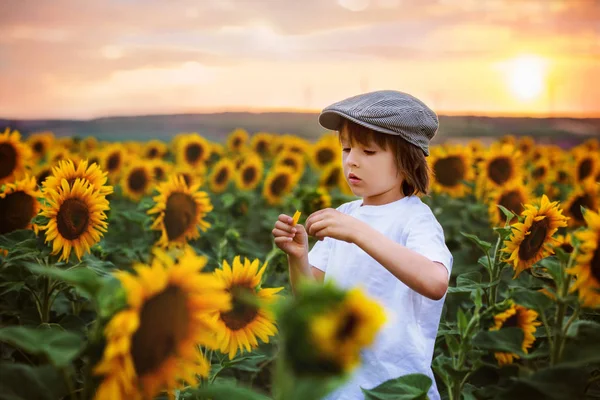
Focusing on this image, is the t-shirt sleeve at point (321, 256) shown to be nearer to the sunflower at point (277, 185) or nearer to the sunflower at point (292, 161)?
the sunflower at point (277, 185)

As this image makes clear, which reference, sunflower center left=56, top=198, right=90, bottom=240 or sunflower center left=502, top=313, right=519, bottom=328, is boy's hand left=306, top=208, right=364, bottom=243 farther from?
sunflower center left=502, top=313, right=519, bottom=328

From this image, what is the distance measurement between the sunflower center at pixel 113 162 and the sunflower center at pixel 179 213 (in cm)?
285

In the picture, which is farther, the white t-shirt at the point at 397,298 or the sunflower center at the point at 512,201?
the sunflower center at the point at 512,201

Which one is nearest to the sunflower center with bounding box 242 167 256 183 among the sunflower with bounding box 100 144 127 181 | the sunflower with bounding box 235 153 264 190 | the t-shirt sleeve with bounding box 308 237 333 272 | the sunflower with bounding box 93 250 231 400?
the sunflower with bounding box 235 153 264 190

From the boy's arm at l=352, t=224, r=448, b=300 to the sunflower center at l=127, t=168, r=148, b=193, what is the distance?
3.92 m

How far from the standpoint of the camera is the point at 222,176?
637 centimetres

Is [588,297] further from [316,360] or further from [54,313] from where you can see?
[54,313]

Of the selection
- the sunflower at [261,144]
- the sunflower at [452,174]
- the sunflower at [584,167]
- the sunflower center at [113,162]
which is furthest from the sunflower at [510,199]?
the sunflower at [261,144]

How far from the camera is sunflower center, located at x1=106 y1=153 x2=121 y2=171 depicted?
627cm

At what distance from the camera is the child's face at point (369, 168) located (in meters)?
2.24

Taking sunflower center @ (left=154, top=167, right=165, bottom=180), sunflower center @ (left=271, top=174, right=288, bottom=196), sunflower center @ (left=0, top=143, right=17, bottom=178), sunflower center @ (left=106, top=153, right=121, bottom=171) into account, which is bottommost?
sunflower center @ (left=271, top=174, right=288, bottom=196)

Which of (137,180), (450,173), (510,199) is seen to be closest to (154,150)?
(137,180)

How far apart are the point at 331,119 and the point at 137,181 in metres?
3.45

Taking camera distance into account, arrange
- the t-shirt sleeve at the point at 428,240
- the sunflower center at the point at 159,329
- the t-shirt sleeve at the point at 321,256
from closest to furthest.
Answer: the sunflower center at the point at 159,329, the t-shirt sleeve at the point at 428,240, the t-shirt sleeve at the point at 321,256
